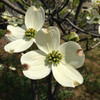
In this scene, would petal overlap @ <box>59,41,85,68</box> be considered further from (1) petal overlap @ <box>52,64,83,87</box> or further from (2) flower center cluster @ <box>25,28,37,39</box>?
(2) flower center cluster @ <box>25,28,37,39</box>

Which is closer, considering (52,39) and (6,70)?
(52,39)

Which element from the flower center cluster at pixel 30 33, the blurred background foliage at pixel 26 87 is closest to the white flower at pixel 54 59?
the flower center cluster at pixel 30 33

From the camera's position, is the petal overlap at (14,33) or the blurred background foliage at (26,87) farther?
the blurred background foliage at (26,87)

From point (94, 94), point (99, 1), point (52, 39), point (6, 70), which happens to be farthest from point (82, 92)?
point (52, 39)

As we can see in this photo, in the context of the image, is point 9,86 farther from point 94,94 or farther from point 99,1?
point 99,1

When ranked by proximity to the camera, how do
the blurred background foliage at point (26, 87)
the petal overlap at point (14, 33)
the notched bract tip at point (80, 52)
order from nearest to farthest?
the notched bract tip at point (80, 52), the petal overlap at point (14, 33), the blurred background foliage at point (26, 87)

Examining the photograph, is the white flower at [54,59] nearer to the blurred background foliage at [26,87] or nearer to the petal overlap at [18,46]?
the petal overlap at [18,46]
